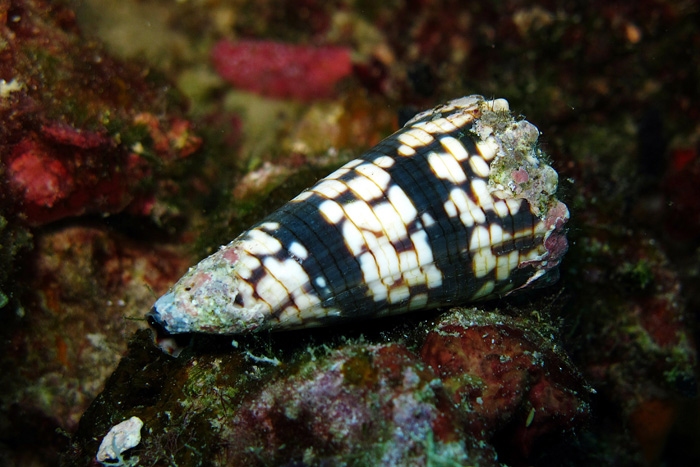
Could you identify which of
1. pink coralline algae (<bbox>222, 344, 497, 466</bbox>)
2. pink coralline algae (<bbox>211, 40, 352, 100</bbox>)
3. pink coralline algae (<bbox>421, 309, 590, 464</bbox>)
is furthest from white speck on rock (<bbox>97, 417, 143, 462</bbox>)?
pink coralline algae (<bbox>211, 40, 352, 100</bbox>)

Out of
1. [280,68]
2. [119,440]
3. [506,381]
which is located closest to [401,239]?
[506,381]

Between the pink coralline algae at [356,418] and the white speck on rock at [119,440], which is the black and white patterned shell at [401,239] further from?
the white speck on rock at [119,440]

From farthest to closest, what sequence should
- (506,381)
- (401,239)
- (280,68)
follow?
(280,68) < (401,239) < (506,381)

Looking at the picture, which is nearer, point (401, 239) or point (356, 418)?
point (356, 418)

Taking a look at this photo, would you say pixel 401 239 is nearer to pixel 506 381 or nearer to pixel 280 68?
pixel 506 381

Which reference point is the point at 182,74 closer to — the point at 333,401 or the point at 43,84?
the point at 43,84

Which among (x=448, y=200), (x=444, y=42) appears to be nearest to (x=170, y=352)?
(x=448, y=200)

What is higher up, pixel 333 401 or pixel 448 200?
pixel 448 200
